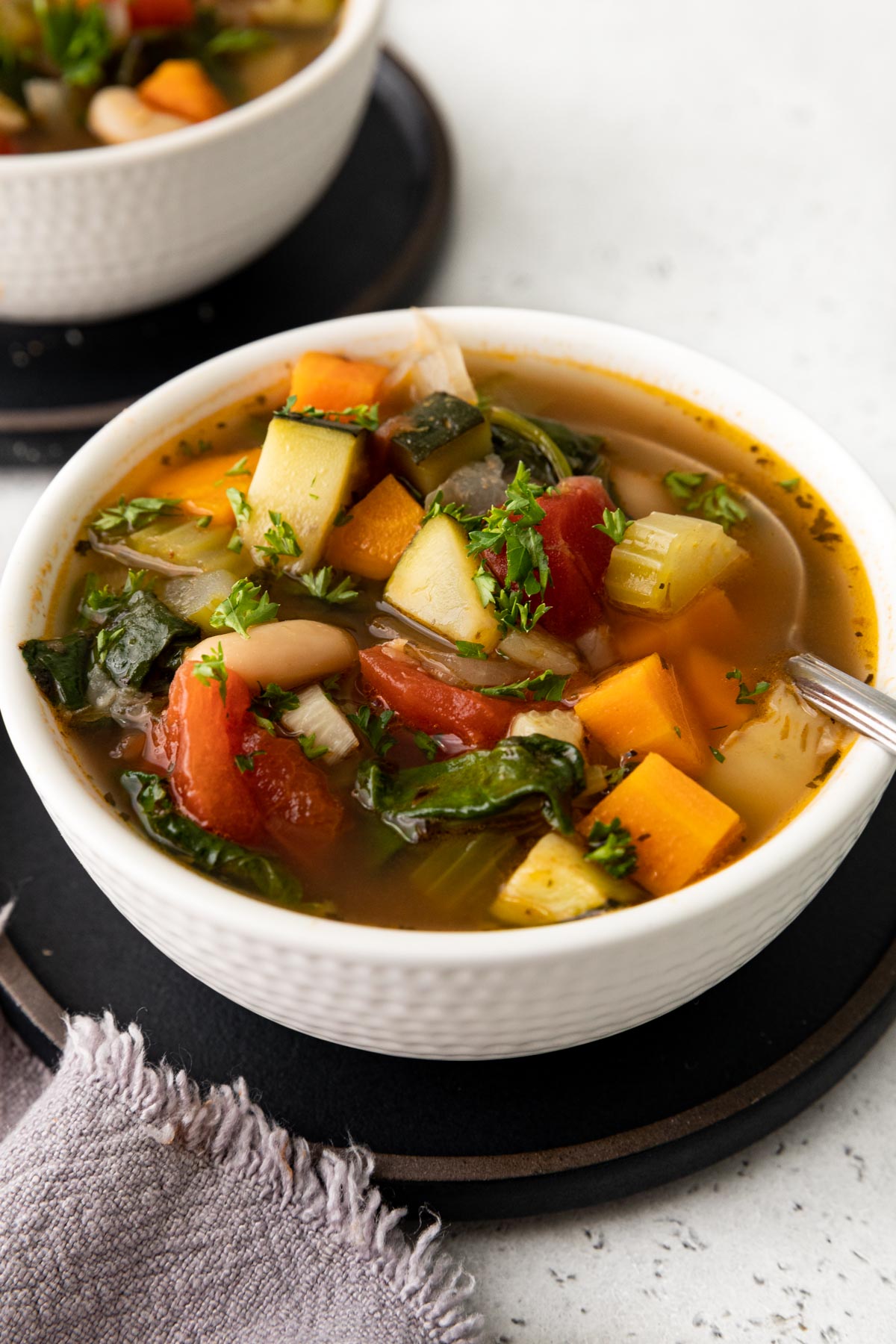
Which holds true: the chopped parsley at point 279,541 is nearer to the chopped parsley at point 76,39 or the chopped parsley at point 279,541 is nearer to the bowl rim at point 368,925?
the bowl rim at point 368,925

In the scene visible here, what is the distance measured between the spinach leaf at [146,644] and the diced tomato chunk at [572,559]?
55cm

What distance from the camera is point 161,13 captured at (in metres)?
3.82

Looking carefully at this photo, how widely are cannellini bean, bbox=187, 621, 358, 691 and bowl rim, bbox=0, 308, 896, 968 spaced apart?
31 centimetres

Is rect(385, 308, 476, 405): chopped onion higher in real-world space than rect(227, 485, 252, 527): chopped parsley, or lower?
higher

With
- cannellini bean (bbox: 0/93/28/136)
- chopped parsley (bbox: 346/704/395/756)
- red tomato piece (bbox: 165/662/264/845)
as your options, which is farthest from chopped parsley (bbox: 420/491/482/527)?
cannellini bean (bbox: 0/93/28/136)

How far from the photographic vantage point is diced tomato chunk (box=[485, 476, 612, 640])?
237 centimetres

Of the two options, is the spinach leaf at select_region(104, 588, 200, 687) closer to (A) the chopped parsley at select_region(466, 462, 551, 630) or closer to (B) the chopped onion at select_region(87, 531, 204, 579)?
(B) the chopped onion at select_region(87, 531, 204, 579)

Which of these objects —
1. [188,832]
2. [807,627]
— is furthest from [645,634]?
[188,832]

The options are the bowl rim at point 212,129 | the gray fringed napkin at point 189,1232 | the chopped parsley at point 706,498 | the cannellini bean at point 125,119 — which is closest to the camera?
the gray fringed napkin at point 189,1232

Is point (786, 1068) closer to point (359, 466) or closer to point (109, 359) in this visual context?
point (359, 466)

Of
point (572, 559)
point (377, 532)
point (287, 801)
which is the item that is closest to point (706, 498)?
point (572, 559)

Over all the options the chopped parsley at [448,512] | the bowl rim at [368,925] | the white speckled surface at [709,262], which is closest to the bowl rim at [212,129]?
the bowl rim at [368,925]

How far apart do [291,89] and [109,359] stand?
2.89 feet

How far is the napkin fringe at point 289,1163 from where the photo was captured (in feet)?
6.73
